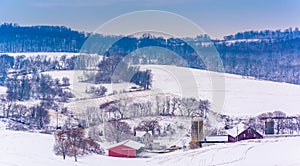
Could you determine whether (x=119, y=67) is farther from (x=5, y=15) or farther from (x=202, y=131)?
(x=5, y=15)

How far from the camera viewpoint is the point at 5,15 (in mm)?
2479

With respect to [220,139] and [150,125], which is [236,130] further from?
[150,125]

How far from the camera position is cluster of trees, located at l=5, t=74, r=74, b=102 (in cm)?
234

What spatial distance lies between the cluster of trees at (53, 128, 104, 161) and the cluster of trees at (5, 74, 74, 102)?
205 millimetres

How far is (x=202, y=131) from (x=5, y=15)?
145cm

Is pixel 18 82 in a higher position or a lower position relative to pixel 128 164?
higher

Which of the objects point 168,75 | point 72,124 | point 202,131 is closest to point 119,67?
point 168,75

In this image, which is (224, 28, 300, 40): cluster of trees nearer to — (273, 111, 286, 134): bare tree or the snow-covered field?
the snow-covered field

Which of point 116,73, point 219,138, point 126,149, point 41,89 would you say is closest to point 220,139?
point 219,138

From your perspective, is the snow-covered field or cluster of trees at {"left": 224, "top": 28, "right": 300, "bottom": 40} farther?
cluster of trees at {"left": 224, "top": 28, "right": 300, "bottom": 40}

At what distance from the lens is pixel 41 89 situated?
2.36 m

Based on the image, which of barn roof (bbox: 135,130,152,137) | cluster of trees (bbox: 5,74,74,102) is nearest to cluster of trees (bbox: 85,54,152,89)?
cluster of trees (bbox: 5,74,74,102)

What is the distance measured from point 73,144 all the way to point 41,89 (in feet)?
1.28

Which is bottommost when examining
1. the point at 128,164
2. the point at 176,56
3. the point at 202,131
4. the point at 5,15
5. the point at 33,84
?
the point at 128,164
